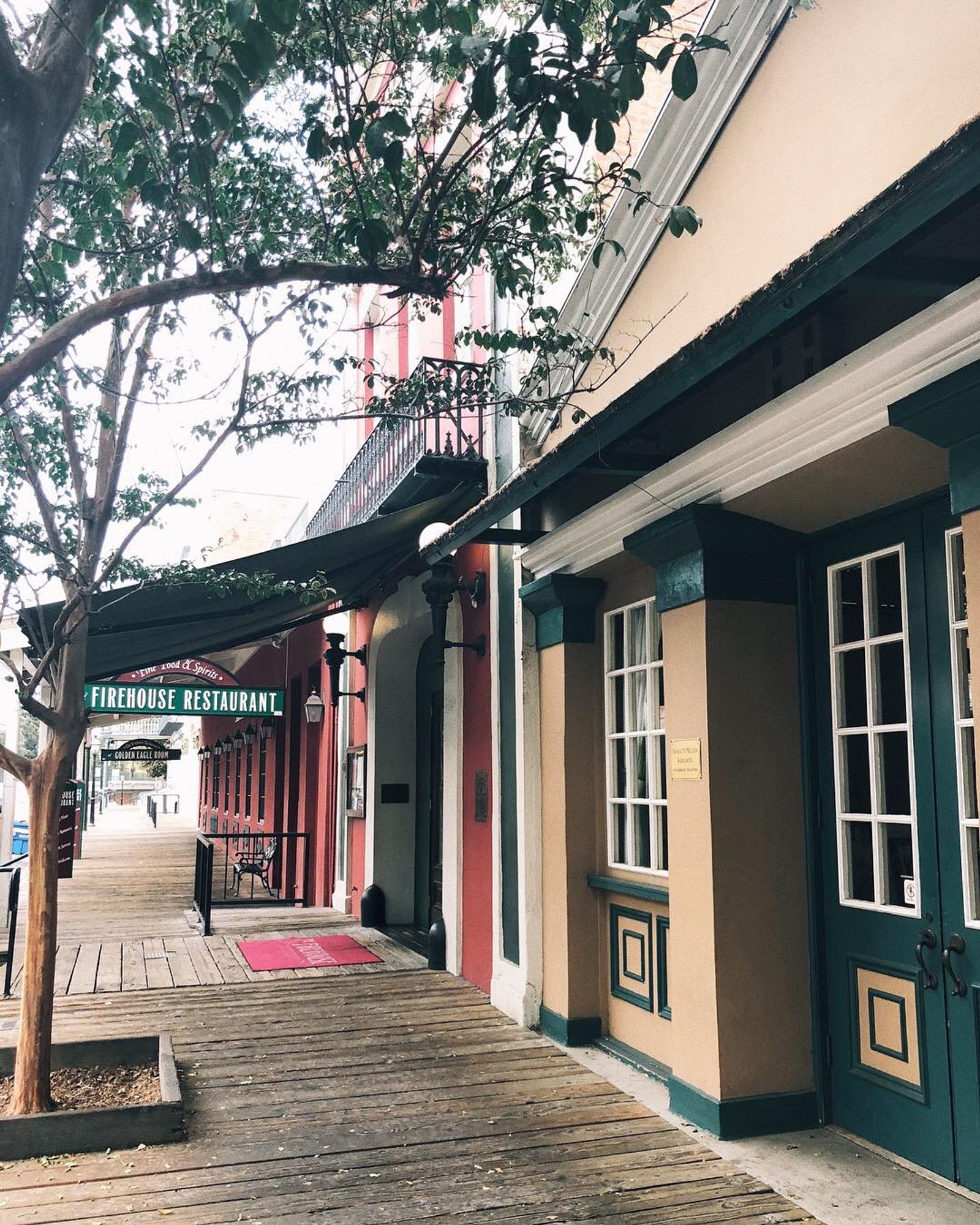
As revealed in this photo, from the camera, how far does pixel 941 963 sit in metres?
4.08

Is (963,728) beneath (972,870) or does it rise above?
above

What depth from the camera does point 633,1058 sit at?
5.76 m

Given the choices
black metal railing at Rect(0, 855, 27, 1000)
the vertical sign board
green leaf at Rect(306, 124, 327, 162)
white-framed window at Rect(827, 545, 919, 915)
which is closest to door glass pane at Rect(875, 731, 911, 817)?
white-framed window at Rect(827, 545, 919, 915)

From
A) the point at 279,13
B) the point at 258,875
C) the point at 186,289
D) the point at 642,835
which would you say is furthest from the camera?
the point at 258,875

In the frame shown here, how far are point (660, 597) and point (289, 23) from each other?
303cm

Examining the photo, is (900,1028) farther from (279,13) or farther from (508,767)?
(279,13)

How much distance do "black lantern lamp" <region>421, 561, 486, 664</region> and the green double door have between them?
276 cm

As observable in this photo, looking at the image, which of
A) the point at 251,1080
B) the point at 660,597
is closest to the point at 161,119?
the point at 660,597

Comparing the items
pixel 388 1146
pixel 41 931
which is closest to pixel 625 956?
pixel 388 1146

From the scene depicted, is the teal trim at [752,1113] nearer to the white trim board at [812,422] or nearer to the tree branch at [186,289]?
the white trim board at [812,422]

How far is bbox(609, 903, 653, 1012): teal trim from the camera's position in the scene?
573 cm

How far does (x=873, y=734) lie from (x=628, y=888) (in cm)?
184

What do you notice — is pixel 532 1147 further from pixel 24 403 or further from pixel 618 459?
pixel 24 403

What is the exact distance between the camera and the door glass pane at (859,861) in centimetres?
457
